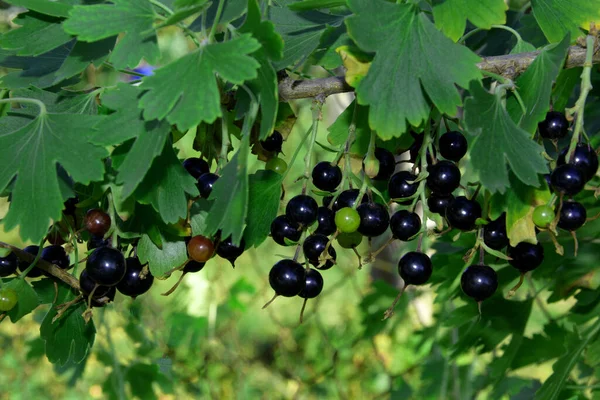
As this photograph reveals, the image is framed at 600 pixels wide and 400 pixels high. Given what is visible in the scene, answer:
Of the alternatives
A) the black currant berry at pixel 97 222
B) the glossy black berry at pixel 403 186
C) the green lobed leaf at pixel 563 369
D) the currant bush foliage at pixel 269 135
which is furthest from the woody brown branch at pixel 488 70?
the green lobed leaf at pixel 563 369

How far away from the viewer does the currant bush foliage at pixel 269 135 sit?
574mm

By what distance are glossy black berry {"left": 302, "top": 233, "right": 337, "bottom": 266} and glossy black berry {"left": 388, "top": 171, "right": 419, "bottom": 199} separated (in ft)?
0.28

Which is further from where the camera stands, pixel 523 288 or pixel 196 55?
pixel 523 288

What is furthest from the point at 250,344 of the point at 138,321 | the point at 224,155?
the point at 224,155

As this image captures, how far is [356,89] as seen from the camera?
23.4 inches

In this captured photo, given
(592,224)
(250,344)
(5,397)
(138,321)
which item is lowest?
(5,397)

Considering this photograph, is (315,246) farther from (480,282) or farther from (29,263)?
(29,263)

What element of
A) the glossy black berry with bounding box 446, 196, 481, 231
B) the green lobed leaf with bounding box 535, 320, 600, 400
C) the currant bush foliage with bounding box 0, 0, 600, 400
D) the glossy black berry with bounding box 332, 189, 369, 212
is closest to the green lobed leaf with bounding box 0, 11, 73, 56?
the currant bush foliage with bounding box 0, 0, 600, 400

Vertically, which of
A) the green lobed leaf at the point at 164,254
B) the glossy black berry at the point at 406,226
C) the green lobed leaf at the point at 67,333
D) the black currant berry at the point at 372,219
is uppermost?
the black currant berry at the point at 372,219

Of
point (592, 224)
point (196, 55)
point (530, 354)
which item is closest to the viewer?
point (196, 55)

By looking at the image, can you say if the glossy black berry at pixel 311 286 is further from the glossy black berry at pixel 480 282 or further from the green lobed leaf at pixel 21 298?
the green lobed leaf at pixel 21 298

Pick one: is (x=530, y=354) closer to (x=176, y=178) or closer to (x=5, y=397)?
(x=176, y=178)

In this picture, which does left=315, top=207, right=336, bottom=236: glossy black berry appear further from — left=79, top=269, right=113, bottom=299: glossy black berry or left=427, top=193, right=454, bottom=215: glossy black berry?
left=79, top=269, right=113, bottom=299: glossy black berry

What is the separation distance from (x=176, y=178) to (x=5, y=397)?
2.24m
